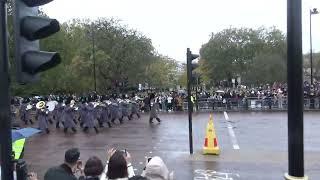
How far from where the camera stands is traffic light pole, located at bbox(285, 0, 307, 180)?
4.81 meters

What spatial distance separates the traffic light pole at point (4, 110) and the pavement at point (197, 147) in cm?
683

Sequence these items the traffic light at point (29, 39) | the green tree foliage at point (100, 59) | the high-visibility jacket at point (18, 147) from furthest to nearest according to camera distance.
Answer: the green tree foliage at point (100, 59) → the high-visibility jacket at point (18, 147) → the traffic light at point (29, 39)

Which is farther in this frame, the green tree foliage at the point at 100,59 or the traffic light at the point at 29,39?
the green tree foliage at the point at 100,59

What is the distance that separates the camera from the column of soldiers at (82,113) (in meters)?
21.7

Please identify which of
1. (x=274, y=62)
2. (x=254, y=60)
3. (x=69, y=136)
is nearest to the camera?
(x=69, y=136)

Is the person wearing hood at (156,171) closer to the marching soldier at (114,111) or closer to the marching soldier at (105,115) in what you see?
the marching soldier at (105,115)

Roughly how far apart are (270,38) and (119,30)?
4138cm

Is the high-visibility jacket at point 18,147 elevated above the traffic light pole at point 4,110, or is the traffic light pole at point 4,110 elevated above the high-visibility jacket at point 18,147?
the traffic light pole at point 4,110

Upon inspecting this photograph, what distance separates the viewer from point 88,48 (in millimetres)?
47344

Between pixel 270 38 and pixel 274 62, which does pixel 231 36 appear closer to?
pixel 270 38

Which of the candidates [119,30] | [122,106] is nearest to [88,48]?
[119,30]

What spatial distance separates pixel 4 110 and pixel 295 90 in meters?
2.81

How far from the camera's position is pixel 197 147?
16.4 metres

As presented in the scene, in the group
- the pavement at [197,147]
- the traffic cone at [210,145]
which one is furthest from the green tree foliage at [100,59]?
the traffic cone at [210,145]
